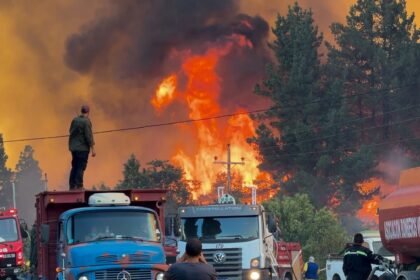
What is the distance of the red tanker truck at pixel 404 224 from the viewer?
19.8 metres

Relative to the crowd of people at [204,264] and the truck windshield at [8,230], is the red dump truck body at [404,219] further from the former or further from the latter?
the truck windshield at [8,230]

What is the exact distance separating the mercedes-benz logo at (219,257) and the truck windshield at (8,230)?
39.6ft

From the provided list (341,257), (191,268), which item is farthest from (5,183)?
(191,268)

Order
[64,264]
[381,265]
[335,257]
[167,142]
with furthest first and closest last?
1. [167,142]
2. [335,257]
3. [381,265]
4. [64,264]

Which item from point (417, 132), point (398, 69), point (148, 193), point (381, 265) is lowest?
point (381, 265)

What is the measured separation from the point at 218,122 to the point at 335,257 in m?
59.6

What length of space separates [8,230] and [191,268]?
2703 cm

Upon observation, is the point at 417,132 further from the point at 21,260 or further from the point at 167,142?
the point at 21,260

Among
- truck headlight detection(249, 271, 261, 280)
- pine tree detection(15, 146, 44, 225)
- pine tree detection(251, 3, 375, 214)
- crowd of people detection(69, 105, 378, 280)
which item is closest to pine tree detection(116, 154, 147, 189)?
pine tree detection(251, 3, 375, 214)

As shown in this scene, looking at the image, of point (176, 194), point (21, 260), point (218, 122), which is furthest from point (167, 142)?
point (21, 260)

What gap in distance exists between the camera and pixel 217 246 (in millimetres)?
28109

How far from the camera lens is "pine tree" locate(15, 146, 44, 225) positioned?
188 metres

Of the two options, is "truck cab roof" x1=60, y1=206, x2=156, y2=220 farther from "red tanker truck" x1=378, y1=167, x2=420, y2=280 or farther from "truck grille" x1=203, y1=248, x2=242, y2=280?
"truck grille" x1=203, y1=248, x2=242, y2=280

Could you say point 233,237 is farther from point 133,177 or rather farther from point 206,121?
point 206,121
